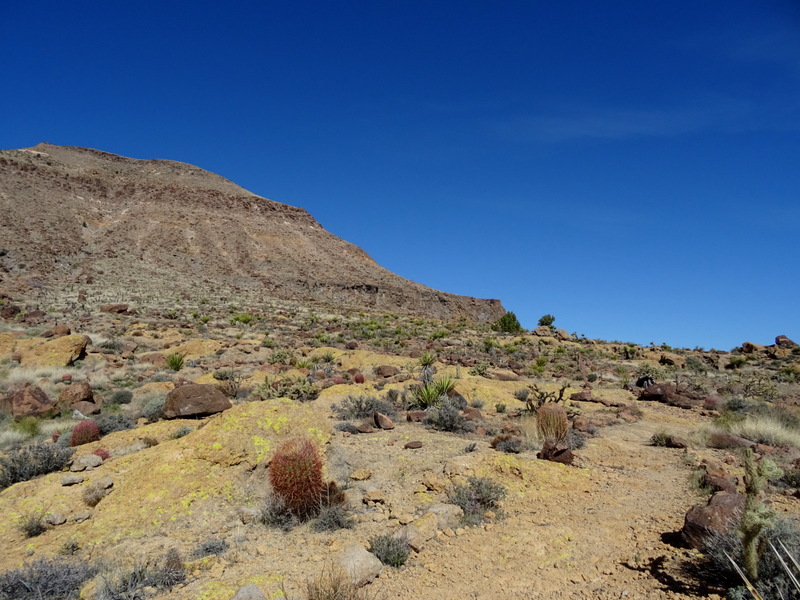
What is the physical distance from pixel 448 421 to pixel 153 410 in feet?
19.8

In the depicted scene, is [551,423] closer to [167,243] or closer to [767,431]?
[767,431]

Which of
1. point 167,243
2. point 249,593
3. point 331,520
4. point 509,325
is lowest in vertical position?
point 249,593

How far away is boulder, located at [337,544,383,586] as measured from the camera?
173 inches

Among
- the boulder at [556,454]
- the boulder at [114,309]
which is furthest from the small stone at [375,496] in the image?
the boulder at [114,309]

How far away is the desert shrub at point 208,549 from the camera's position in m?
5.04

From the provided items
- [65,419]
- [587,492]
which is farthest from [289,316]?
[587,492]

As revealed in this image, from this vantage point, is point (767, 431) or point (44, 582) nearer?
point (44, 582)

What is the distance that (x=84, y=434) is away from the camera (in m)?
8.34

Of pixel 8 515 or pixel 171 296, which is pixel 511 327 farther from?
pixel 8 515

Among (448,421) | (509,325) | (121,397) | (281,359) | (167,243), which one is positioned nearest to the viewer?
(448,421)

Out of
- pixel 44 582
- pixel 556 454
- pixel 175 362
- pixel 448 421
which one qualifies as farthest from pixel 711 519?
pixel 175 362

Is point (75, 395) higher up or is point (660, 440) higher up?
point (660, 440)

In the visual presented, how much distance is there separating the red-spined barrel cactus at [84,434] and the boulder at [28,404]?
248 centimetres

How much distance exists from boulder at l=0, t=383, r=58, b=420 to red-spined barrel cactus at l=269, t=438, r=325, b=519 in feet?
23.6
